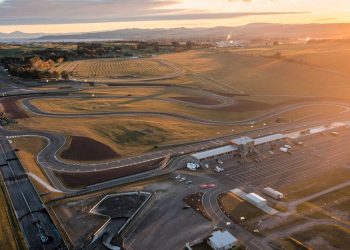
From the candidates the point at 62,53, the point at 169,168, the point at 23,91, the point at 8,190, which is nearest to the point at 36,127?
the point at 8,190

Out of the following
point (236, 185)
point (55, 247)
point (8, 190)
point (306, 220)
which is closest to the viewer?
point (55, 247)

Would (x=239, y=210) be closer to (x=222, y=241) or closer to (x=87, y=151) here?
(x=222, y=241)

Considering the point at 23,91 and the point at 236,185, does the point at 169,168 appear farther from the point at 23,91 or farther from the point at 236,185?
the point at 23,91

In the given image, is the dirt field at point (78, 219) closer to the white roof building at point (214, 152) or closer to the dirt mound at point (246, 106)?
the white roof building at point (214, 152)

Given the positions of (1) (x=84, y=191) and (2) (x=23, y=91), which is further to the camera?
(2) (x=23, y=91)

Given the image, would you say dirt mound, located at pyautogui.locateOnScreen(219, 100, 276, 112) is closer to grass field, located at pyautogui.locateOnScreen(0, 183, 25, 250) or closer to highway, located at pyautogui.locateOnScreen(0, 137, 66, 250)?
highway, located at pyautogui.locateOnScreen(0, 137, 66, 250)

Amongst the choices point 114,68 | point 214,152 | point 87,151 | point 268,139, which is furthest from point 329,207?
point 114,68
